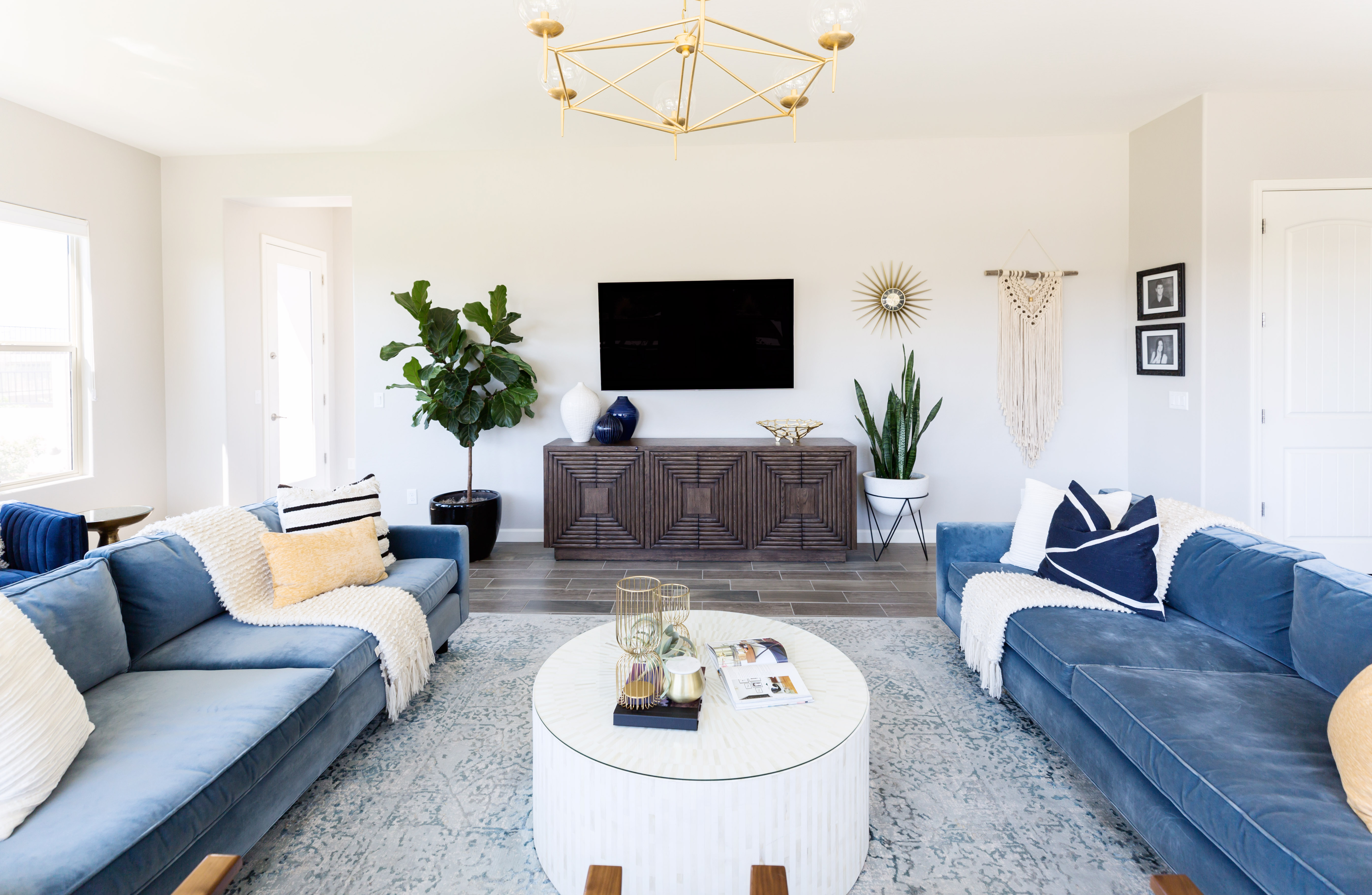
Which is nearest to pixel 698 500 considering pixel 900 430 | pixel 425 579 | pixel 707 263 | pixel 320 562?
pixel 900 430

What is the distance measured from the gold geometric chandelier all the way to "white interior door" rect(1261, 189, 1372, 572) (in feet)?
9.04

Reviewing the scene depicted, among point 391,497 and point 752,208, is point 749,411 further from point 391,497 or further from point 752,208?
point 391,497

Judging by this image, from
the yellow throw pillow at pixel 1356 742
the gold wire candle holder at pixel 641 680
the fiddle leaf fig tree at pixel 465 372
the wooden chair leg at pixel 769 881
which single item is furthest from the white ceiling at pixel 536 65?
the wooden chair leg at pixel 769 881

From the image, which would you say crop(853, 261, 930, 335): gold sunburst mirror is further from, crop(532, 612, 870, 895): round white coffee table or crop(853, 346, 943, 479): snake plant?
crop(532, 612, 870, 895): round white coffee table

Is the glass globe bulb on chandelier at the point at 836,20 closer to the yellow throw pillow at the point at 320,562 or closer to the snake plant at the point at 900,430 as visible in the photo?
the yellow throw pillow at the point at 320,562

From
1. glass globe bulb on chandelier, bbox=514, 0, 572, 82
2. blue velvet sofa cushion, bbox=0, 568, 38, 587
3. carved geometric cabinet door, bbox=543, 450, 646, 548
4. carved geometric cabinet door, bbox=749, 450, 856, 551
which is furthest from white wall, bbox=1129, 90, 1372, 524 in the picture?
blue velvet sofa cushion, bbox=0, 568, 38, 587

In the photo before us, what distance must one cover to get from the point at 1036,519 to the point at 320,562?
2.78m

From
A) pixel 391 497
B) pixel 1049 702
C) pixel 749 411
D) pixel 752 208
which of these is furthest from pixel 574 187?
pixel 1049 702

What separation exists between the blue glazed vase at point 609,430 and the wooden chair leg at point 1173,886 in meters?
3.85

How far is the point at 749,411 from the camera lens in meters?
5.02

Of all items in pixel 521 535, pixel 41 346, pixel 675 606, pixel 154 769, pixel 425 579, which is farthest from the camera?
pixel 521 535

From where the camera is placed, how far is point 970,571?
9.66 ft

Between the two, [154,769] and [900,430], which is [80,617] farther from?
[900,430]

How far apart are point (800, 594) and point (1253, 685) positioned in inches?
88.4
